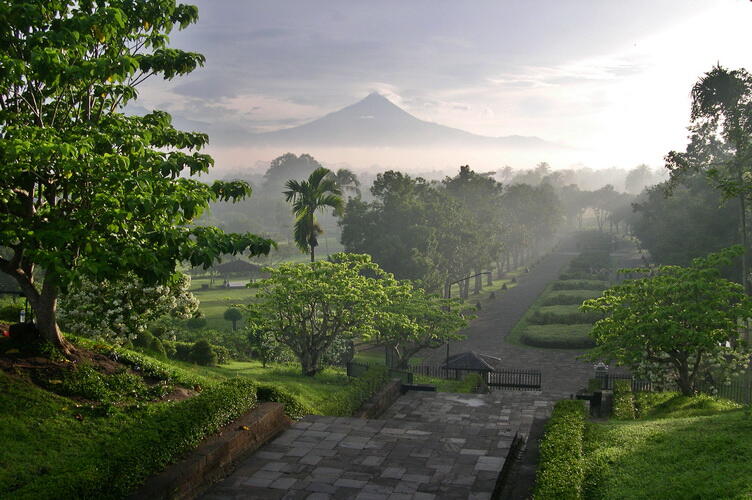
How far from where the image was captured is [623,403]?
21031 millimetres

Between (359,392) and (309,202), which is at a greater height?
(309,202)

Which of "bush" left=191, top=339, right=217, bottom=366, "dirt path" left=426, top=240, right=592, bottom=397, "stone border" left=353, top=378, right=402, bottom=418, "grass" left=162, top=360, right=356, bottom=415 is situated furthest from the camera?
"dirt path" left=426, top=240, right=592, bottom=397

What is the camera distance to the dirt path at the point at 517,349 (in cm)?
3638

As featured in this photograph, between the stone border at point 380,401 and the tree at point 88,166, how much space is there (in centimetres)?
847

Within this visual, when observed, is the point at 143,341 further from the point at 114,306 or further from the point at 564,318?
the point at 564,318

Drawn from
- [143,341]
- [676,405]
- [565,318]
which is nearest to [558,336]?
[565,318]

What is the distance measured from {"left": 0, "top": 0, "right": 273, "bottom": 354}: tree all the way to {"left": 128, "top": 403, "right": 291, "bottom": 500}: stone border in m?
3.18

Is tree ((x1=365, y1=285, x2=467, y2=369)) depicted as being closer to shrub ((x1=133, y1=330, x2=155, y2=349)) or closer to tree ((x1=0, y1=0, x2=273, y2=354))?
shrub ((x1=133, y1=330, x2=155, y2=349))

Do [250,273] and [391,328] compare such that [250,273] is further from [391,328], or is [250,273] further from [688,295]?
[688,295]

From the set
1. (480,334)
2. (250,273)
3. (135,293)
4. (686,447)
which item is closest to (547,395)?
(686,447)

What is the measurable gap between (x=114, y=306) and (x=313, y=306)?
948cm

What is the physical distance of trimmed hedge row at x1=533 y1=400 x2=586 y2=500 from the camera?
985 centimetres

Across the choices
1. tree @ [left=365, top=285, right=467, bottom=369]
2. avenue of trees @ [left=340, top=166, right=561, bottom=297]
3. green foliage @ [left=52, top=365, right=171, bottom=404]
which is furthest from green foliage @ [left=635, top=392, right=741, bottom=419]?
avenue of trees @ [left=340, top=166, right=561, bottom=297]

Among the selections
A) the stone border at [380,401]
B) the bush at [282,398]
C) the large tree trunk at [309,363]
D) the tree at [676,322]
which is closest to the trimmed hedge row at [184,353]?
the large tree trunk at [309,363]
